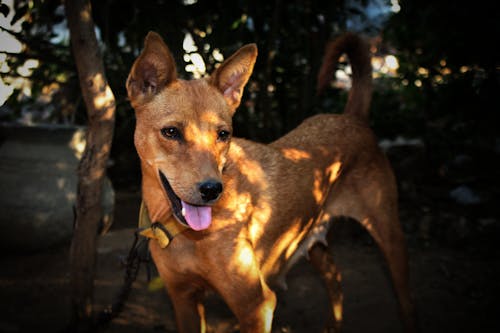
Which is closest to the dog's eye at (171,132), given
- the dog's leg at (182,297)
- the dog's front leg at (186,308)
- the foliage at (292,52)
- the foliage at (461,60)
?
the dog's leg at (182,297)

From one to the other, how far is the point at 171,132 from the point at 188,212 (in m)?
0.44

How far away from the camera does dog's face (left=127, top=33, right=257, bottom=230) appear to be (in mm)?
2244

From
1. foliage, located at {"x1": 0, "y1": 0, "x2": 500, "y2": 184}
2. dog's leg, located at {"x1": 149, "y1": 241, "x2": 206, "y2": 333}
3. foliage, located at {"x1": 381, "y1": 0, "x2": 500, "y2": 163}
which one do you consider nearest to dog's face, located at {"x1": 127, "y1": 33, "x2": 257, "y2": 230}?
dog's leg, located at {"x1": 149, "y1": 241, "x2": 206, "y2": 333}

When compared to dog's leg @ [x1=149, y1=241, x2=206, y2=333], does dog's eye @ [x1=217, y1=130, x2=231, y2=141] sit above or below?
above

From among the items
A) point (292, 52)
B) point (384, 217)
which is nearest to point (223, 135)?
point (384, 217)

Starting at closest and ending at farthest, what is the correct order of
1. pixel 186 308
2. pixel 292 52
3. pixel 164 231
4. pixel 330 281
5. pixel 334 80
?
pixel 164 231
pixel 186 308
pixel 330 281
pixel 292 52
pixel 334 80

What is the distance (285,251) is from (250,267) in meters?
0.64

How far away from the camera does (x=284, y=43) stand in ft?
18.8

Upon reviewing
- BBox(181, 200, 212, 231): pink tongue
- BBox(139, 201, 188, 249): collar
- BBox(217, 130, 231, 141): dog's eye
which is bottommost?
BBox(139, 201, 188, 249): collar

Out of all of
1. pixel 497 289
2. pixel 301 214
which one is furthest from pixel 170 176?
pixel 497 289

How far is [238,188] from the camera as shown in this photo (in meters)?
2.73

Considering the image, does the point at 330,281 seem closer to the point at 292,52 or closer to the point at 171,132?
the point at 171,132

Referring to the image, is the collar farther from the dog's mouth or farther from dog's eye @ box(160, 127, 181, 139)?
dog's eye @ box(160, 127, 181, 139)

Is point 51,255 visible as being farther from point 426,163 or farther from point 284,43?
point 426,163
